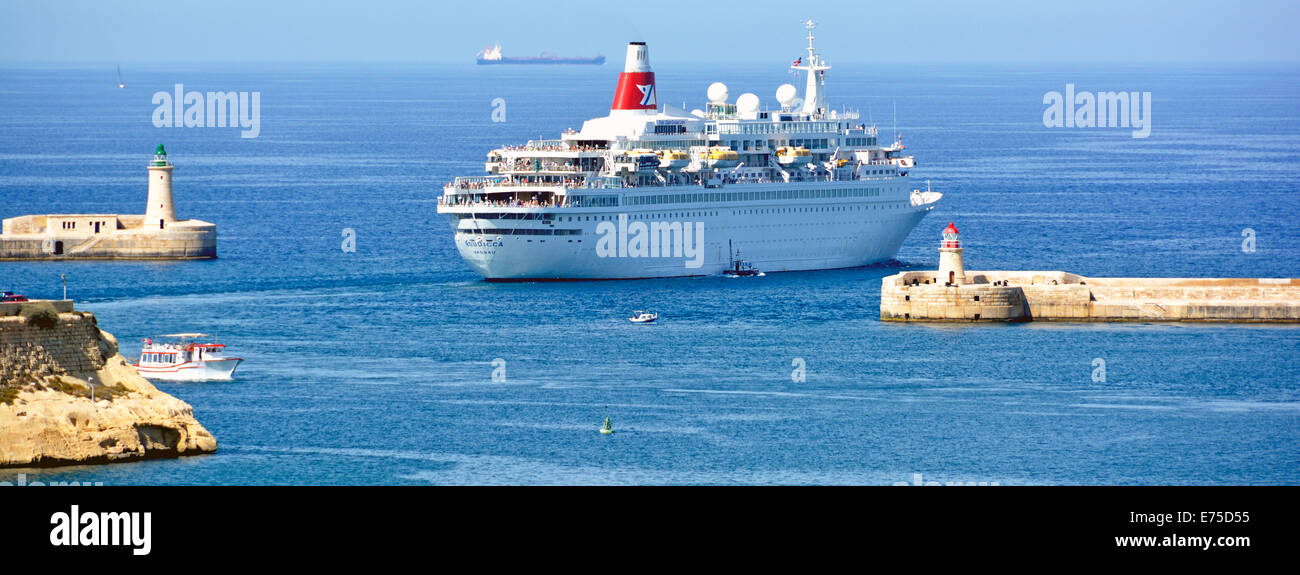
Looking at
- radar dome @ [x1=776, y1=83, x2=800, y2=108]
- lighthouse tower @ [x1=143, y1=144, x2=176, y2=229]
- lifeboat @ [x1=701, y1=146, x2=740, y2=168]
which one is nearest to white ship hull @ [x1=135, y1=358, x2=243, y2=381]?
lighthouse tower @ [x1=143, y1=144, x2=176, y2=229]

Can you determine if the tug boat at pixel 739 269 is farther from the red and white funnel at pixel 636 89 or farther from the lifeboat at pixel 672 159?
the red and white funnel at pixel 636 89

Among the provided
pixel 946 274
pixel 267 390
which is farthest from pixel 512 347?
pixel 946 274

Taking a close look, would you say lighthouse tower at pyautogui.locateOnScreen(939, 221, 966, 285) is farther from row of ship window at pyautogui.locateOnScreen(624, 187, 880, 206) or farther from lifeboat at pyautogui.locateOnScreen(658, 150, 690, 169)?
lifeboat at pyautogui.locateOnScreen(658, 150, 690, 169)

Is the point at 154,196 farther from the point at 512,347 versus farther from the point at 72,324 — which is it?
the point at 72,324
